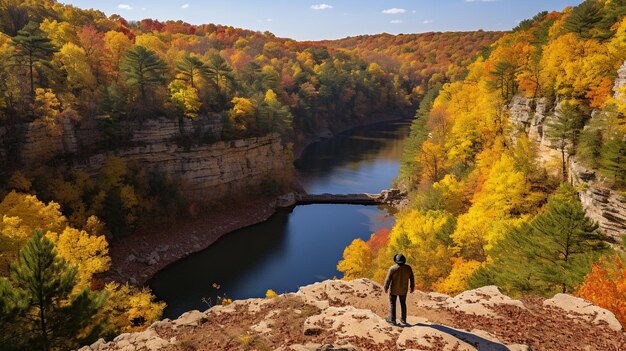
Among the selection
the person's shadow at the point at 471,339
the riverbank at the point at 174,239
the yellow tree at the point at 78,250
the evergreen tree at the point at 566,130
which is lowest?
the riverbank at the point at 174,239

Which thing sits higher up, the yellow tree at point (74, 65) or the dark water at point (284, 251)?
the yellow tree at point (74, 65)

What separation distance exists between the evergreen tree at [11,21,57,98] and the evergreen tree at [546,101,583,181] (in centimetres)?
4049

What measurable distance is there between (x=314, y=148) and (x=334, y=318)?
69.7 metres

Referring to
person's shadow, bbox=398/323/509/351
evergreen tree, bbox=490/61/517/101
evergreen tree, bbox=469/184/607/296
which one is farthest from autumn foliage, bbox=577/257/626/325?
evergreen tree, bbox=490/61/517/101

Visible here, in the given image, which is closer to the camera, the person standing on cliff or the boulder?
the person standing on cliff

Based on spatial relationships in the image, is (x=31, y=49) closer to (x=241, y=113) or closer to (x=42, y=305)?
(x=241, y=113)

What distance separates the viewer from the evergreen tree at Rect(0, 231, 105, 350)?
46.4ft

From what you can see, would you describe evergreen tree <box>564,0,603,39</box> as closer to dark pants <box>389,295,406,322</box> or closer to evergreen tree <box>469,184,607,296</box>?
evergreen tree <box>469,184,607,296</box>

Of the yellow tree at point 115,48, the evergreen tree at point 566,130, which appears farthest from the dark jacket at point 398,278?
the yellow tree at point 115,48

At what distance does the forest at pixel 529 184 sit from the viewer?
1711 centimetres

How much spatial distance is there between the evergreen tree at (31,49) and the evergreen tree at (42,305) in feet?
92.7

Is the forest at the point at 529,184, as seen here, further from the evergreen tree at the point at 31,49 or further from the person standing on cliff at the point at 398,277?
the evergreen tree at the point at 31,49

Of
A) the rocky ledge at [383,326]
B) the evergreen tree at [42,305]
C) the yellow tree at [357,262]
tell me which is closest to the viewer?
the rocky ledge at [383,326]

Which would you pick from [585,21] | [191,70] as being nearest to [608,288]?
[585,21]
